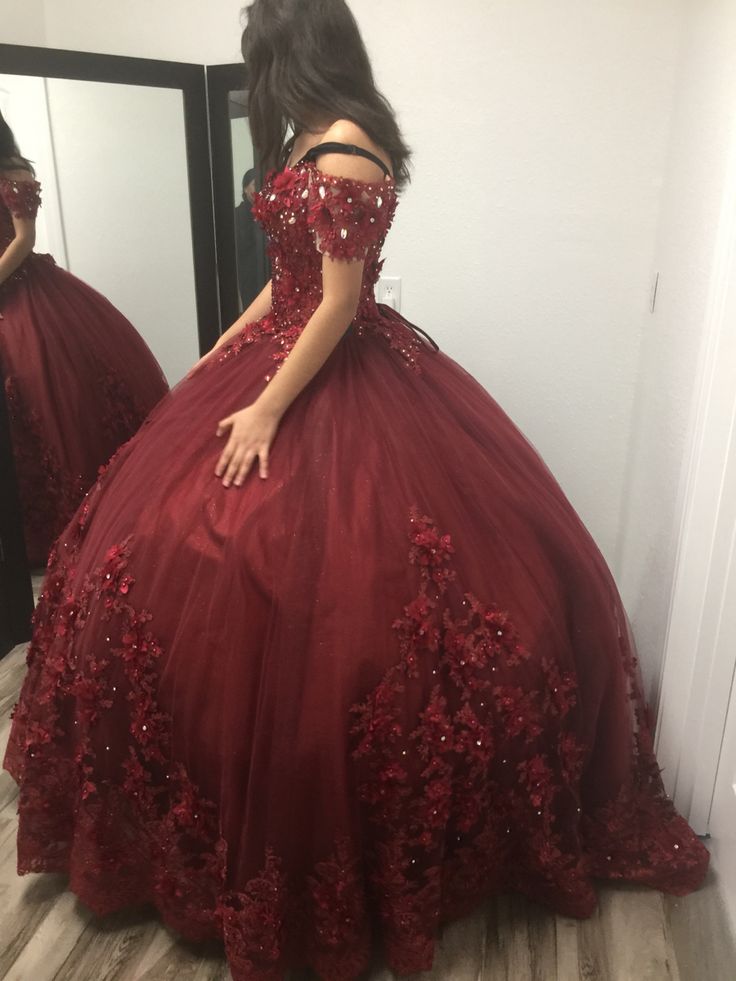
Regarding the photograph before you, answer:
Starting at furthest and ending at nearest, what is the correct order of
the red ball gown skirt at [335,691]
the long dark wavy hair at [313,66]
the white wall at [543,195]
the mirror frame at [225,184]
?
the mirror frame at [225,184]
the white wall at [543,195]
the long dark wavy hair at [313,66]
the red ball gown skirt at [335,691]

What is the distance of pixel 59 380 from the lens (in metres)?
1.81

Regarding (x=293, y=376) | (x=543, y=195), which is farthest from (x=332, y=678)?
(x=543, y=195)

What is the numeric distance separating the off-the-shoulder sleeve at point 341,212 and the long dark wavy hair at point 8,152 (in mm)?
959

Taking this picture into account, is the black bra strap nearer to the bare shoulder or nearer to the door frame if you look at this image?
the bare shoulder

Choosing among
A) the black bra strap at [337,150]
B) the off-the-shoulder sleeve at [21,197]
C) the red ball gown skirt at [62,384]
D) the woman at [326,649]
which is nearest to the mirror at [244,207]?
the red ball gown skirt at [62,384]

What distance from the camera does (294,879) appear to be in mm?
1060

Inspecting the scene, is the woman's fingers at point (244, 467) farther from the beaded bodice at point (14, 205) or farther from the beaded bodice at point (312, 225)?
the beaded bodice at point (14, 205)

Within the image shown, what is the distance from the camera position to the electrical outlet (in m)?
1.71

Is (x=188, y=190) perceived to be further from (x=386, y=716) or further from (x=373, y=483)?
(x=386, y=716)

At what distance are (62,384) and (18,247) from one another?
326 mm

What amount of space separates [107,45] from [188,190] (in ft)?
1.20

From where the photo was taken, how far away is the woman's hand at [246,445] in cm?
108

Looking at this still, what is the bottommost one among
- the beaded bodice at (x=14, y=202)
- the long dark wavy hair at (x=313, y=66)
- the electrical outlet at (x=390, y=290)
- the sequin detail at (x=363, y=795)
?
the sequin detail at (x=363, y=795)

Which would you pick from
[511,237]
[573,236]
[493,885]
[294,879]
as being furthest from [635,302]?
[294,879]
